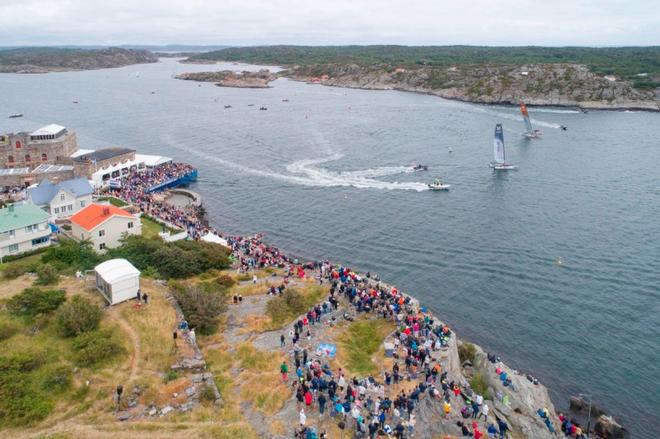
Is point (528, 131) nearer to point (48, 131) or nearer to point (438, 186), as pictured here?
point (438, 186)

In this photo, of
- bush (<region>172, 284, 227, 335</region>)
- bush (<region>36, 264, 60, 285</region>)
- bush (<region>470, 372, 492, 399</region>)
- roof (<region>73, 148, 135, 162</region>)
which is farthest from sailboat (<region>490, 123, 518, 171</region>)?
bush (<region>36, 264, 60, 285</region>)

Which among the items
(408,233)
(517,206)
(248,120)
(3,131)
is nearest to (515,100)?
(248,120)

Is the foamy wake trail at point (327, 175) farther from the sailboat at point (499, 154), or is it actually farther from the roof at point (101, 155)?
the roof at point (101, 155)

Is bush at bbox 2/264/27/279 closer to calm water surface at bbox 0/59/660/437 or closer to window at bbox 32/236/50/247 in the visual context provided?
window at bbox 32/236/50/247

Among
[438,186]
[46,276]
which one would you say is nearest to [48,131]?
[46,276]

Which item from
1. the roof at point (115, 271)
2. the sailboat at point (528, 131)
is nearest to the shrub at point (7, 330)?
the roof at point (115, 271)

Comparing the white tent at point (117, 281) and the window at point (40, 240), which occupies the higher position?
the white tent at point (117, 281)
